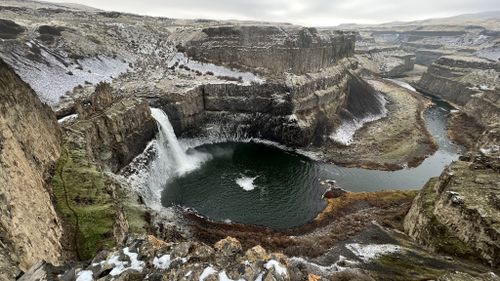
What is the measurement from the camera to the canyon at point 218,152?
18.8 metres

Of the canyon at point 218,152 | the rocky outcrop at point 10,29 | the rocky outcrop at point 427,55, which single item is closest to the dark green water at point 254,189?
the canyon at point 218,152

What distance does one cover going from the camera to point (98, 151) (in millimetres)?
40469

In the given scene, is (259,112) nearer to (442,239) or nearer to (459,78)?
(442,239)

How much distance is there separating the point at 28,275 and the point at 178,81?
2145 inches

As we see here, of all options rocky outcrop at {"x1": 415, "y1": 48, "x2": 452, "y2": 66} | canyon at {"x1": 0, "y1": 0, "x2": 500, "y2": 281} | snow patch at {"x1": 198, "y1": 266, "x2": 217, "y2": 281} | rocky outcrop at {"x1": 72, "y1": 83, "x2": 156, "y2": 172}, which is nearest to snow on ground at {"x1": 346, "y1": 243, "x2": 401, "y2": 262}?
canyon at {"x1": 0, "y1": 0, "x2": 500, "y2": 281}

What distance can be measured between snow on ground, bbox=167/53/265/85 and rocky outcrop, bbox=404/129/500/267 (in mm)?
39907

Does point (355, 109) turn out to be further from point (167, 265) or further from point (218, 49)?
point (167, 265)

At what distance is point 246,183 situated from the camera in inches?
1927

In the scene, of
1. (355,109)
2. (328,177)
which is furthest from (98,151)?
(355,109)

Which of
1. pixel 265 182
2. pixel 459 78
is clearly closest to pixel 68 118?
pixel 265 182

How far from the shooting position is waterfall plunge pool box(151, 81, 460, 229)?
42.1 meters

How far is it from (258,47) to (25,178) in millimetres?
57629

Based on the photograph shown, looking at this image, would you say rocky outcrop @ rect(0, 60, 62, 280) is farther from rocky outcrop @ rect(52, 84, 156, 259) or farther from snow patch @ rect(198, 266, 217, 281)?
snow patch @ rect(198, 266, 217, 281)

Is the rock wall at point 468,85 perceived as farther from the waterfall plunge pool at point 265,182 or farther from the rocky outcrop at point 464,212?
the rocky outcrop at point 464,212
